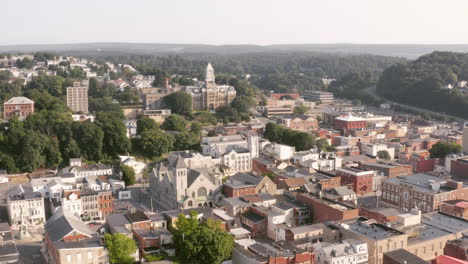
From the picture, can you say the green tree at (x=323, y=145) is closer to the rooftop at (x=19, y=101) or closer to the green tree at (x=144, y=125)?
the green tree at (x=144, y=125)

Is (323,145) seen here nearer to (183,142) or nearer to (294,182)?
(183,142)

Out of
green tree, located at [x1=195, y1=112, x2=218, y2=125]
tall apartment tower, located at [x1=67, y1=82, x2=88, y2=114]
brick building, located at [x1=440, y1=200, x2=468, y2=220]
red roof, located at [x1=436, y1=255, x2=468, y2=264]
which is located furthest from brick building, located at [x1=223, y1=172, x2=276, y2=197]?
tall apartment tower, located at [x1=67, y1=82, x2=88, y2=114]

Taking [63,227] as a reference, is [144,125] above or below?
above

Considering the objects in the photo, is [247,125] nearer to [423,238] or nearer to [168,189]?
[168,189]

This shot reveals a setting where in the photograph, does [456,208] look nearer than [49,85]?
Yes

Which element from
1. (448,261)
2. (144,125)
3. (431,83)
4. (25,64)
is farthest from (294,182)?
(25,64)

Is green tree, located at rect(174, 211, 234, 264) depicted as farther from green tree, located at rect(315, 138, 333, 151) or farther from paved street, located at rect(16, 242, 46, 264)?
green tree, located at rect(315, 138, 333, 151)
